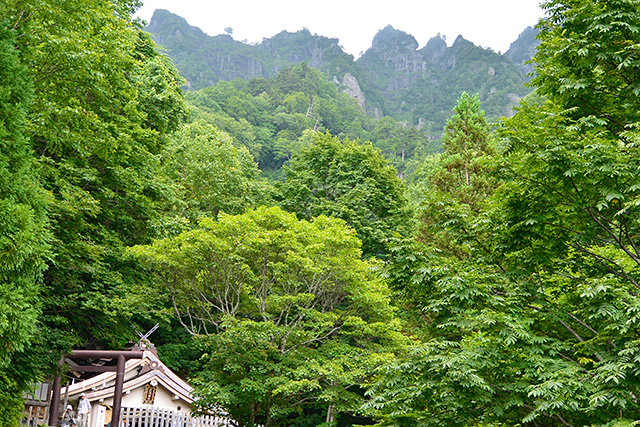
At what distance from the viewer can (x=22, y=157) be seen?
6473 millimetres

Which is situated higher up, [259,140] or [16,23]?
[259,140]

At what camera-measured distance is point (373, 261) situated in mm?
14391

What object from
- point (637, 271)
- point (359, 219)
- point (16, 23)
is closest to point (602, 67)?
point (637, 271)

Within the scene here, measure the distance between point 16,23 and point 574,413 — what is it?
873 centimetres

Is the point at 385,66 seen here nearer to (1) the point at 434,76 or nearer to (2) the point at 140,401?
(1) the point at 434,76

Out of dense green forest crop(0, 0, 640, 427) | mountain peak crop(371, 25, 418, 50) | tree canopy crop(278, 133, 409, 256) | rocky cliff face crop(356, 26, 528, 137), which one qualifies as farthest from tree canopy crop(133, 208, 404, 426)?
mountain peak crop(371, 25, 418, 50)

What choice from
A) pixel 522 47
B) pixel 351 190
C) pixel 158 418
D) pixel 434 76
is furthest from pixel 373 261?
pixel 522 47

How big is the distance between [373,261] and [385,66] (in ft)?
463

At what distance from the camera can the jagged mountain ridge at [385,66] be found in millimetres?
105375

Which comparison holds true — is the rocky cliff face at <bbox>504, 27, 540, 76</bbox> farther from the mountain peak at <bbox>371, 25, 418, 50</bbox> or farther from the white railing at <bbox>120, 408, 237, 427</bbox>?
the white railing at <bbox>120, 408, 237, 427</bbox>

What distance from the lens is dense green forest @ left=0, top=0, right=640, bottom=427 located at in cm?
553

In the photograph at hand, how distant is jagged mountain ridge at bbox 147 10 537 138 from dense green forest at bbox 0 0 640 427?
3352 inches

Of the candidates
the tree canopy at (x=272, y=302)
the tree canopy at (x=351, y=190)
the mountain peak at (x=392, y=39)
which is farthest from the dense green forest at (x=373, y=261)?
the mountain peak at (x=392, y=39)

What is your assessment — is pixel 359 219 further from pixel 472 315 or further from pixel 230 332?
pixel 472 315
